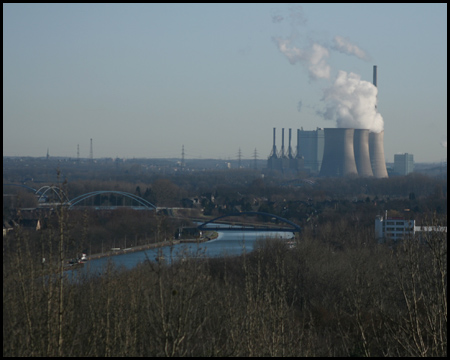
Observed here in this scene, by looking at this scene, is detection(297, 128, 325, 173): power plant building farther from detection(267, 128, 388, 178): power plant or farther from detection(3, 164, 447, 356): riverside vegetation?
detection(3, 164, 447, 356): riverside vegetation

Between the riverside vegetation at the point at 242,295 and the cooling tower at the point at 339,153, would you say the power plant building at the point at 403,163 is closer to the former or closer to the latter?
the cooling tower at the point at 339,153

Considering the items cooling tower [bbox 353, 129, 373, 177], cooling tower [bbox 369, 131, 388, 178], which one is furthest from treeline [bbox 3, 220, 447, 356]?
cooling tower [bbox 369, 131, 388, 178]

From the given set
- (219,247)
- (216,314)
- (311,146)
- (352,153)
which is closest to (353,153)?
(352,153)

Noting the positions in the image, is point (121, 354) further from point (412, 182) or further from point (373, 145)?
point (373, 145)

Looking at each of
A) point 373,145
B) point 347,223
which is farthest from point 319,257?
point 373,145

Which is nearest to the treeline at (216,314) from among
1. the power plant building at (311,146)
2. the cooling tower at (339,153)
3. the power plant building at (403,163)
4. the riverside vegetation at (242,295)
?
the riverside vegetation at (242,295)

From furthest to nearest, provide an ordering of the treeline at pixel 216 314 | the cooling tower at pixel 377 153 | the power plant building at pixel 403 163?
1. the power plant building at pixel 403 163
2. the cooling tower at pixel 377 153
3. the treeline at pixel 216 314
